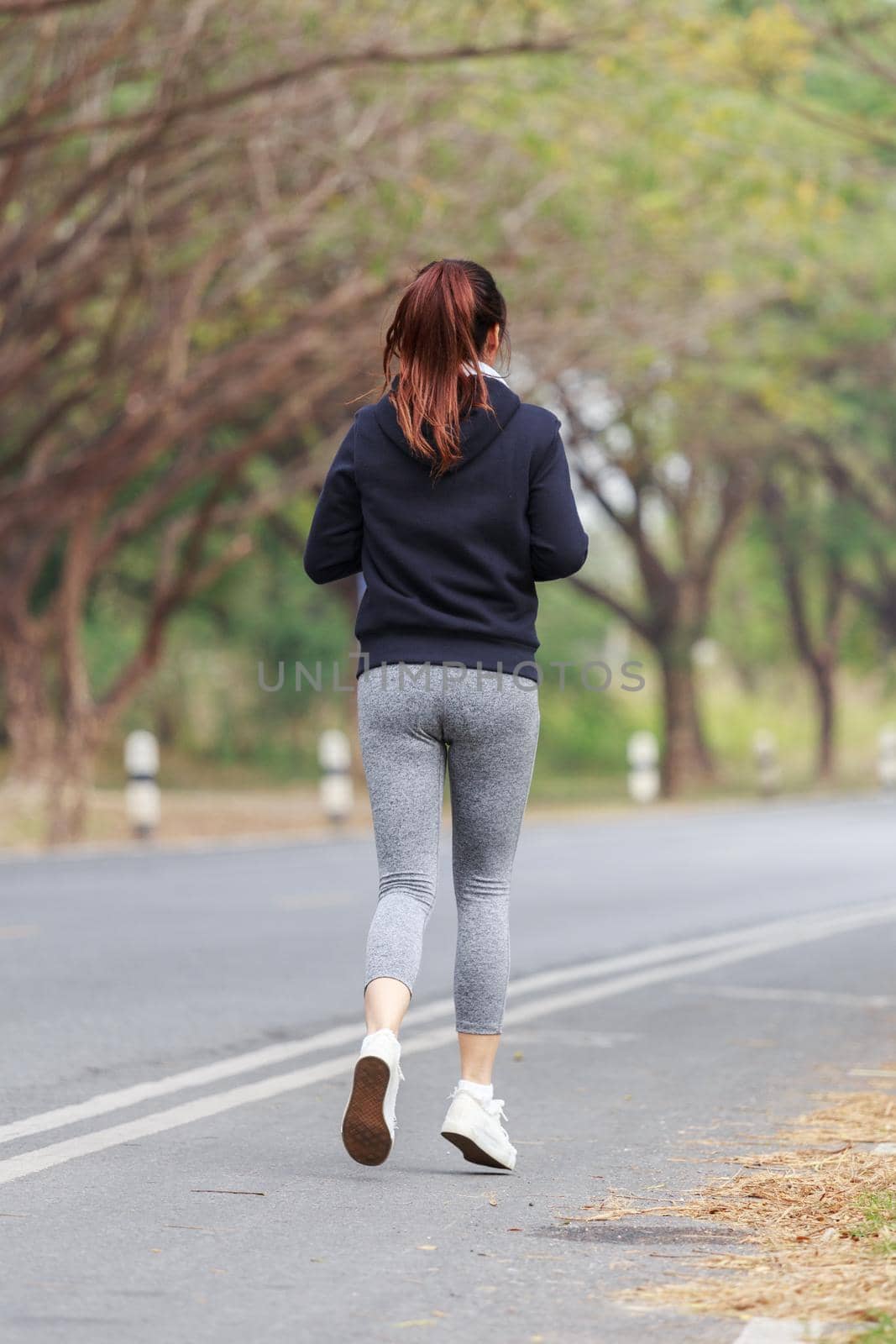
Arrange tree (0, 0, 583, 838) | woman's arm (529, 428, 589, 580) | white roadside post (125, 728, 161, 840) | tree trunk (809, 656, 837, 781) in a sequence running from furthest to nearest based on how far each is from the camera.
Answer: tree trunk (809, 656, 837, 781) → white roadside post (125, 728, 161, 840) → tree (0, 0, 583, 838) → woman's arm (529, 428, 589, 580)

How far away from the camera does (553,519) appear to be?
18.0ft

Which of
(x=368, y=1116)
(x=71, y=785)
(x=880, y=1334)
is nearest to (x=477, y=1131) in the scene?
(x=368, y=1116)

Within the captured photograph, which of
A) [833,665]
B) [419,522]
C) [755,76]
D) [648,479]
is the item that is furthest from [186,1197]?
[833,665]

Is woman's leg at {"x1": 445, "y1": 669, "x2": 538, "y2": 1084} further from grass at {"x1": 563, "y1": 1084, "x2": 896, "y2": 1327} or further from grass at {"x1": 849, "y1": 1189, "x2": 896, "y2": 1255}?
grass at {"x1": 849, "y1": 1189, "x2": 896, "y2": 1255}

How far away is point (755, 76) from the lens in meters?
14.7

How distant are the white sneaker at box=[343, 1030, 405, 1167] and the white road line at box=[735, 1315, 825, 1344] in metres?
1.21

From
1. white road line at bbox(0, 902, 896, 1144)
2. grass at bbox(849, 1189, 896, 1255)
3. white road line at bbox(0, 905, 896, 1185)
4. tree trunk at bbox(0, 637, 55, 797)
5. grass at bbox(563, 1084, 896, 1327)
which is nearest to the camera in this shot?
grass at bbox(563, 1084, 896, 1327)

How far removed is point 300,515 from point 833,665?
47.0 ft

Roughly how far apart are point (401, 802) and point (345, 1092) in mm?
1679

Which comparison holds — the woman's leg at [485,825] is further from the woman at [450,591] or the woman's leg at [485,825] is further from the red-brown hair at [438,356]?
the red-brown hair at [438,356]

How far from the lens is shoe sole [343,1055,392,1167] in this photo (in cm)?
512

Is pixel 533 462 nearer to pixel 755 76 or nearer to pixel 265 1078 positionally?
pixel 265 1078

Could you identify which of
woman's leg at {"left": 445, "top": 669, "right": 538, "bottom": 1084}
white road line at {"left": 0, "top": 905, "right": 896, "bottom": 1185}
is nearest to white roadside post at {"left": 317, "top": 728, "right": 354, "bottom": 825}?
white road line at {"left": 0, "top": 905, "right": 896, "bottom": 1185}

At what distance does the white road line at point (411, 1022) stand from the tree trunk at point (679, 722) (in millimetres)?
23158
